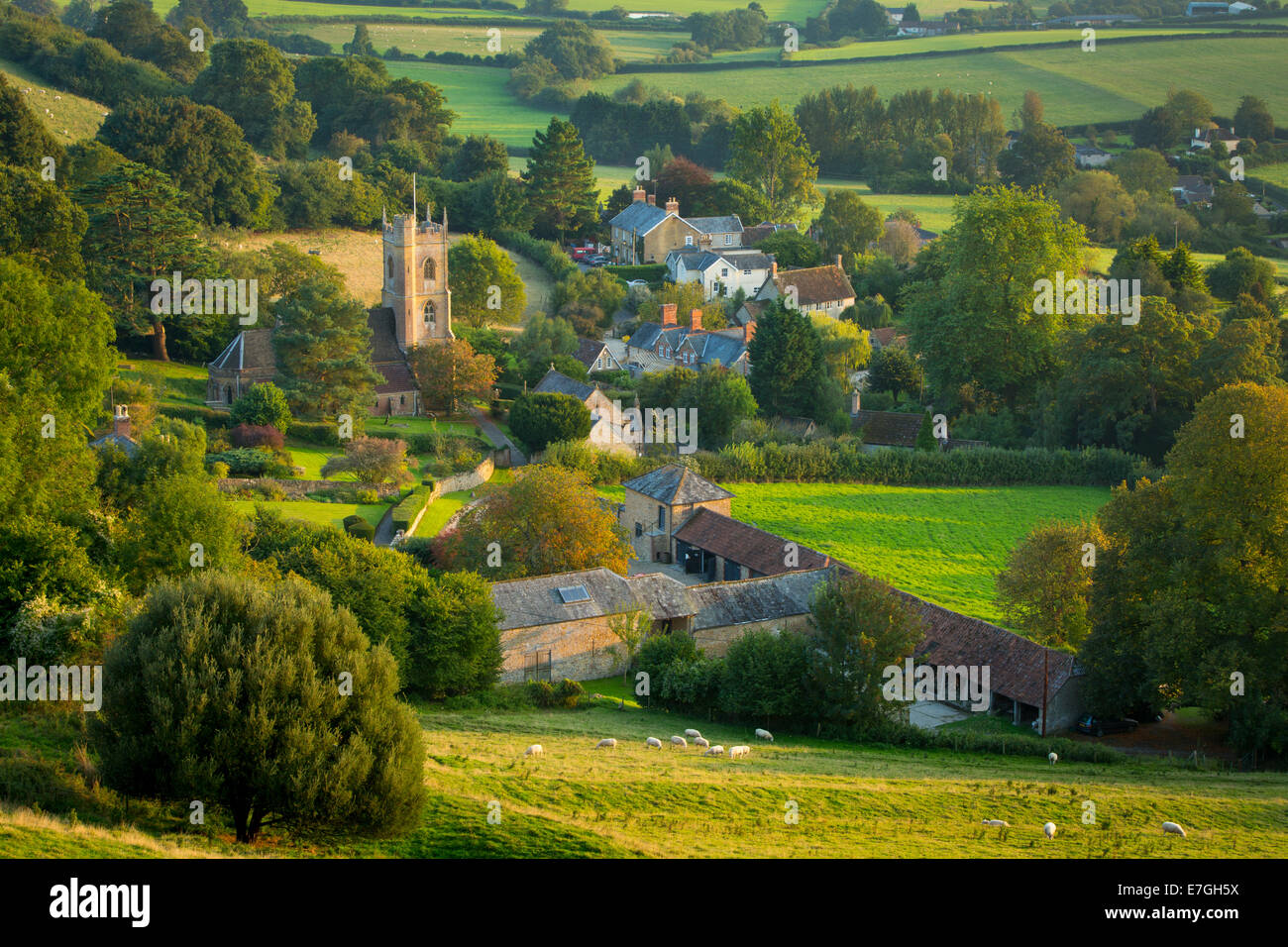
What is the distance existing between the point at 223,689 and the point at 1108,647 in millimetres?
22505

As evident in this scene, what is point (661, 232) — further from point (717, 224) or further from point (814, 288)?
point (814, 288)

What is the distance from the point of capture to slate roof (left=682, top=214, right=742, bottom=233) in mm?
98250

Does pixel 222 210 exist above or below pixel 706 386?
above

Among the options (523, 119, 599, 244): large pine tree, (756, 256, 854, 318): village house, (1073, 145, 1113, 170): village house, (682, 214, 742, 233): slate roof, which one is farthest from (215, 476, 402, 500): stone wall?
(1073, 145, 1113, 170): village house

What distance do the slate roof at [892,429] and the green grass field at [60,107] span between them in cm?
5435

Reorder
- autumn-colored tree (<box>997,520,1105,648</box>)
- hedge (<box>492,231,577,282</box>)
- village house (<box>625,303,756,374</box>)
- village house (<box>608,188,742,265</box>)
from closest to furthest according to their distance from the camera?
1. autumn-colored tree (<box>997,520,1105,648</box>)
2. village house (<box>625,303,756,374</box>)
3. hedge (<box>492,231,577,282</box>)
4. village house (<box>608,188,742,265</box>)

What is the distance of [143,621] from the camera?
74.6 feet

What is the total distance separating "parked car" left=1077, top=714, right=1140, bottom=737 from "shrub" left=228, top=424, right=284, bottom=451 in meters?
34.5

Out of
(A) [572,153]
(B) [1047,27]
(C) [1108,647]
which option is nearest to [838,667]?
(C) [1108,647]

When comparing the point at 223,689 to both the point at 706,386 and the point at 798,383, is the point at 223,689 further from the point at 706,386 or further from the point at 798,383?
the point at 798,383

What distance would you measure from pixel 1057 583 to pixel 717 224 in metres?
63.2

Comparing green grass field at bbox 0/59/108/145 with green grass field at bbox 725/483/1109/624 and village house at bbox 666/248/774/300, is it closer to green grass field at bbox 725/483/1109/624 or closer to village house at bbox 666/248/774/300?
village house at bbox 666/248/774/300

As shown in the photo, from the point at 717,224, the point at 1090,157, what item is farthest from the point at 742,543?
the point at 1090,157

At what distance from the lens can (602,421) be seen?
62062mm
